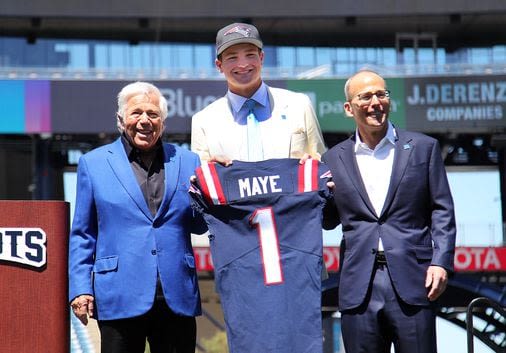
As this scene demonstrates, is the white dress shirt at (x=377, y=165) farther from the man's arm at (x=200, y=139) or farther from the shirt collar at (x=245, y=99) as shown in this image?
the man's arm at (x=200, y=139)

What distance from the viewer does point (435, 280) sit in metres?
4.06

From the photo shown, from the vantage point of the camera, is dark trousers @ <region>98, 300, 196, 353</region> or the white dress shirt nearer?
dark trousers @ <region>98, 300, 196, 353</region>

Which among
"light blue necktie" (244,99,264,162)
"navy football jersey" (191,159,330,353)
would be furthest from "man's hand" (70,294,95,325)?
"light blue necktie" (244,99,264,162)

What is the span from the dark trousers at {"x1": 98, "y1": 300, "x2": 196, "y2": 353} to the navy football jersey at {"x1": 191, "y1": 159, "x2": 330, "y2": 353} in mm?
168

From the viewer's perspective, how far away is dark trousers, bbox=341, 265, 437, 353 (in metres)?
4.07

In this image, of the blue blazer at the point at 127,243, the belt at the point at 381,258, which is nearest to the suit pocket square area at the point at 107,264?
the blue blazer at the point at 127,243

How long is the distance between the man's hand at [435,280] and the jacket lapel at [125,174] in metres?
1.07

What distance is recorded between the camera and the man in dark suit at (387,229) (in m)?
4.08

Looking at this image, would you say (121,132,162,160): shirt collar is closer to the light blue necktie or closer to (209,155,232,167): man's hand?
(209,155,232,167): man's hand

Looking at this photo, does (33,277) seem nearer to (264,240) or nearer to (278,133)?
(264,240)

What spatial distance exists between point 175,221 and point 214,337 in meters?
19.0

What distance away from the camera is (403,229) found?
13.6 ft

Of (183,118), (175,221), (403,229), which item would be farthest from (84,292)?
(183,118)

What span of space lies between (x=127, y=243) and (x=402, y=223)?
1040 mm
